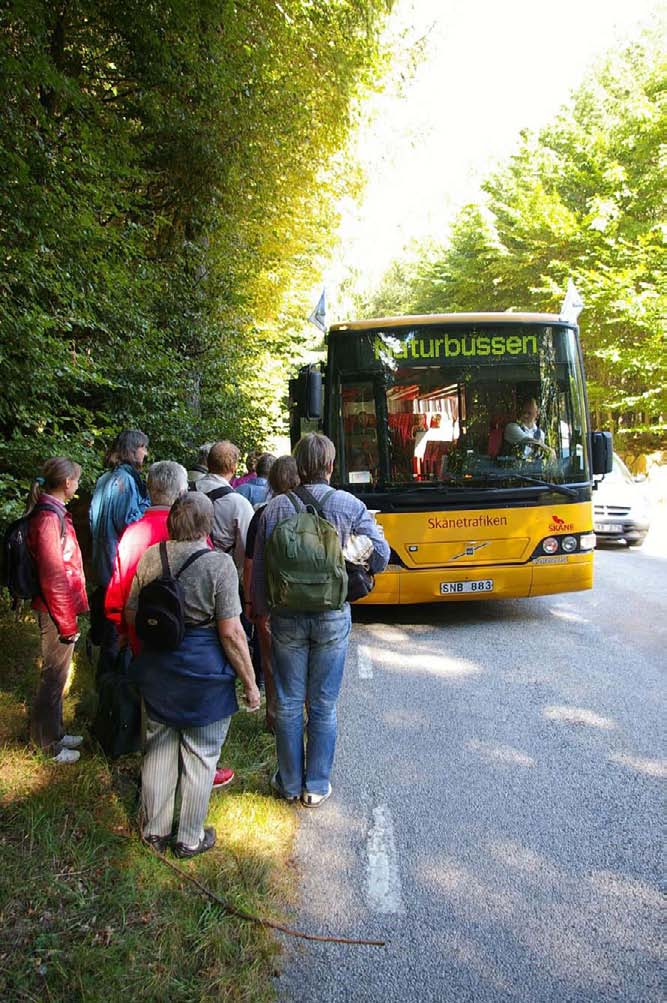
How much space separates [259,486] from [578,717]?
3.17 meters

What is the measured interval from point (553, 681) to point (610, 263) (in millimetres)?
18393

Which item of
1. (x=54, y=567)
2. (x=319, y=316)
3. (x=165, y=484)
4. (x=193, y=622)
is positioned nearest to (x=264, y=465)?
(x=165, y=484)

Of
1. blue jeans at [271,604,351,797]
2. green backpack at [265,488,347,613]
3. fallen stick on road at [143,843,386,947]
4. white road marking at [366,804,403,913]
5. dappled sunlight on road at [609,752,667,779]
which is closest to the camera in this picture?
fallen stick on road at [143,843,386,947]

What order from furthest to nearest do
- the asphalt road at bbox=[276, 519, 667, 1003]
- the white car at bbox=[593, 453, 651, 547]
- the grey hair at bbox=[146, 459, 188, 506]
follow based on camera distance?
the white car at bbox=[593, 453, 651, 547]
the grey hair at bbox=[146, 459, 188, 506]
the asphalt road at bbox=[276, 519, 667, 1003]

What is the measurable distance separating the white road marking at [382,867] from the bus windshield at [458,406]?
3.95m

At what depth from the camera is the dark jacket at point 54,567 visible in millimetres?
3900

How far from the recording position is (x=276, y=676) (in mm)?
3887

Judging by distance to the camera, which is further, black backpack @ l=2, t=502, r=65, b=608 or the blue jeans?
black backpack @ l=2, t=502, r=65, b=608

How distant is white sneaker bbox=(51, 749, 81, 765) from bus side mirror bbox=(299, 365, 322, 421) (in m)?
3.94

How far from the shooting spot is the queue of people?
3234 mm

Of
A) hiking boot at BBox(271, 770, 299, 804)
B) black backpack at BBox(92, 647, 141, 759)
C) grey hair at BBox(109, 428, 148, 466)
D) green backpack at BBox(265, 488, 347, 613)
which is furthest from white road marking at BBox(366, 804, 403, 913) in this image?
grey hair at BBox(109, 428, 148, 466)

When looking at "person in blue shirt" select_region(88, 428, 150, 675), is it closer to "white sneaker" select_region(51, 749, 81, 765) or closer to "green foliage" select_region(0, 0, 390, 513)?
"white sneaker" select_region(51, 749, 81, 765)

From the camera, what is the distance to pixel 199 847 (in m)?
3.30

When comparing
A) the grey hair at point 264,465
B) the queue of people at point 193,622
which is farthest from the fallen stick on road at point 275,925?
the grey hair at point 264,465
